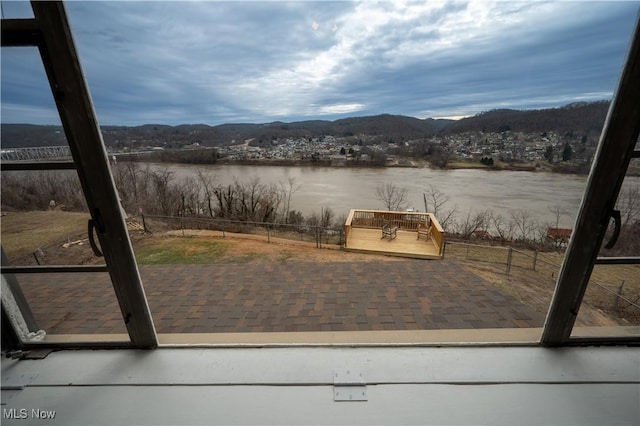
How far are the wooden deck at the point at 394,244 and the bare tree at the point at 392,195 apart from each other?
433 centimetres

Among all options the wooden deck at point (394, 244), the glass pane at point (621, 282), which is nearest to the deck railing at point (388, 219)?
the wooden deck at point (394, 244)

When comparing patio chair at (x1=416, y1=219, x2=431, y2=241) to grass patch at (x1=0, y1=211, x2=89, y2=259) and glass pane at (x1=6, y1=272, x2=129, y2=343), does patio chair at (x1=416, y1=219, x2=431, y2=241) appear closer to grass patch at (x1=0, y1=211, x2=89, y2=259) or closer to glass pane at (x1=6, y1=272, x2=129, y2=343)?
glass pane at (x1=6, y1=272, x2=129, y2=343)

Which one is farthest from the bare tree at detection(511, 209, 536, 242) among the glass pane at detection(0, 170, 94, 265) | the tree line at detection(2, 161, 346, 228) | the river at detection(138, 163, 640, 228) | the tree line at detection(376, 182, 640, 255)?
the glass pane at detection(0, 170, 94, 265)

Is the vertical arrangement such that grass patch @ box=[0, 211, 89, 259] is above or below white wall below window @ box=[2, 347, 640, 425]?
above

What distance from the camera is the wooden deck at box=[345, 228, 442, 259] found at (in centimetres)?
527

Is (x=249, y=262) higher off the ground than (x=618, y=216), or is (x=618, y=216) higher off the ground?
(x=618, y=216)

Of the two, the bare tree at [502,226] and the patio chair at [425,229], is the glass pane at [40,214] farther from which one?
the bare tree at [502,226]

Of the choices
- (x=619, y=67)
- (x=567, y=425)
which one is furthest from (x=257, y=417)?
(x=619, y=67)

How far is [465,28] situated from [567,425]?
1.52m

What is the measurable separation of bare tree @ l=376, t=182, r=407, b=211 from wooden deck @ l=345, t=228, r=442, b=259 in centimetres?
433

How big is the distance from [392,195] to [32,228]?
1145cm

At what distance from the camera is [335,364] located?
2.63 feet

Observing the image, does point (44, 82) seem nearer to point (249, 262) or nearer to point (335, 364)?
point (335, 364)

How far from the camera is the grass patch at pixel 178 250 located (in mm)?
4086
